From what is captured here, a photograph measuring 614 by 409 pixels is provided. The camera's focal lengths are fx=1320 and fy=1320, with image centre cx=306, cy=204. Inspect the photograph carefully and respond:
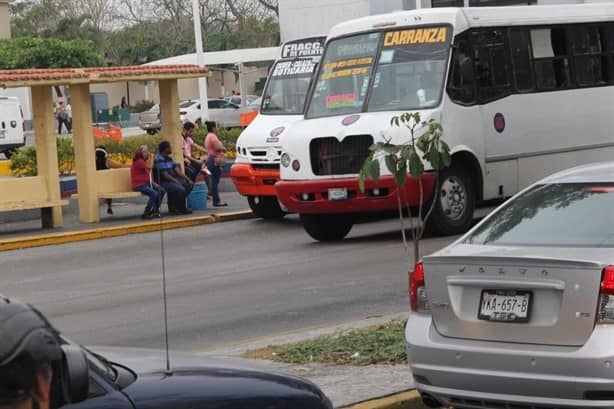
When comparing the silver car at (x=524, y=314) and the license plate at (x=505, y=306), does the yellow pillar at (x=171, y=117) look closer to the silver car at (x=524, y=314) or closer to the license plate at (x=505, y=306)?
the silver car at (x=524, y=314)

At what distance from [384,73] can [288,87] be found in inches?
182

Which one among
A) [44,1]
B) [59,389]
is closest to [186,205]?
[59,389]

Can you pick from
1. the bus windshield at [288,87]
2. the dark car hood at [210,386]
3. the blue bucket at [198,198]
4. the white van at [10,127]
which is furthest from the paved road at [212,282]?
the white van at [10,127]

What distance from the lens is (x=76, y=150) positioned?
22484 mm

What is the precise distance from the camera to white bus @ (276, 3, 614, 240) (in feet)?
56.4

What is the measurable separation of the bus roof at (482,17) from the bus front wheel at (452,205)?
6.60 feet

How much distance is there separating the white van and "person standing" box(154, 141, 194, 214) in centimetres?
1841

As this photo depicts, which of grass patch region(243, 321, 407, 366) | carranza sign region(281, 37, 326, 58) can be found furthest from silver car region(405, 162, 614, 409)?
carranza sign region(281, 37, 326, 58)

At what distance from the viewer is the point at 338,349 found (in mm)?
9742

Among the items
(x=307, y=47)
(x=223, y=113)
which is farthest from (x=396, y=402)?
(x=223, y=113)

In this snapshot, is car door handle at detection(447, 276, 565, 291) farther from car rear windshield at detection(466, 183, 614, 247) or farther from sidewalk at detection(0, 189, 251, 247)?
sidewalk at detection(0, 189, 251, 247)

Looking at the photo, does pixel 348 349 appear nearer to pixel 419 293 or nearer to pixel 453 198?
pixel 419 293

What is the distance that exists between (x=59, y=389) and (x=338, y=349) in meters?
5.79

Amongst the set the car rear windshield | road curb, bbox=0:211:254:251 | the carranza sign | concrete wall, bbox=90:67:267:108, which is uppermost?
concrete wall, bbox=90:67:267:108
